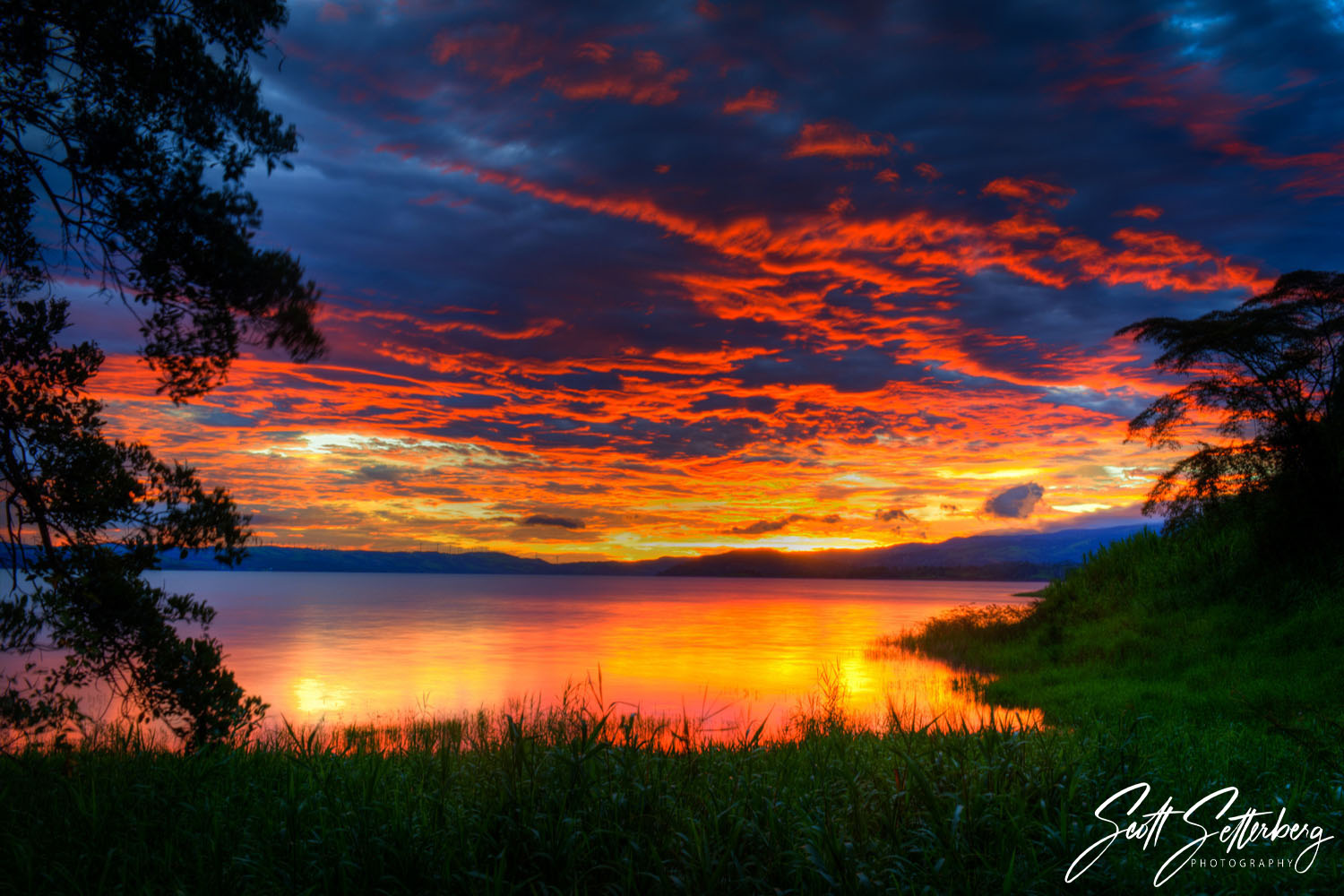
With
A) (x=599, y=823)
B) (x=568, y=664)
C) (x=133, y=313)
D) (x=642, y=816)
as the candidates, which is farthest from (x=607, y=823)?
(x=568, y=664)

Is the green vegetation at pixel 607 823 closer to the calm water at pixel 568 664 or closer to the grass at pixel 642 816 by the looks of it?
the grass at pixel 642 816

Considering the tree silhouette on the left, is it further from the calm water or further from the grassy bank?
the calm water

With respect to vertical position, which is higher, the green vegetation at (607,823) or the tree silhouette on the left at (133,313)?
the tree silhouette on the left at (133,313)

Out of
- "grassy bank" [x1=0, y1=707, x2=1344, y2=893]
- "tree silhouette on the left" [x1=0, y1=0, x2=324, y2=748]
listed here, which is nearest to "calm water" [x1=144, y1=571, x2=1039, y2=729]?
"grassy bank" [x1=0, y1=707, x2=1344, y2=893]

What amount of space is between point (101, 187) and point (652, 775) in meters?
9.95

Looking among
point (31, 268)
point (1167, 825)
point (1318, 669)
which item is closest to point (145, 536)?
point (31, 268)

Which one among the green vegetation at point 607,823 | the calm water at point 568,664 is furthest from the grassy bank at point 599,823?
the calm water at point 568,664

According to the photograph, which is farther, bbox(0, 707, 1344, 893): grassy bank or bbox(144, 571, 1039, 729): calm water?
bbox(144, 571, 1039, 729): calm water

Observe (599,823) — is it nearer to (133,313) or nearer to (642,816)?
(642,816)

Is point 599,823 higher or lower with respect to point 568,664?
higher

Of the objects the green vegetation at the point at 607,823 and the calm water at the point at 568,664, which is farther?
the calm water at the point at 568,664

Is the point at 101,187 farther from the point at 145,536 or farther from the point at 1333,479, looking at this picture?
the point at 1333,479

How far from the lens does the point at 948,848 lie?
584 cm

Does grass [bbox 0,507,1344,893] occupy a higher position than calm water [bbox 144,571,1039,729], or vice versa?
grass [bbox 0,507,1344,893]
